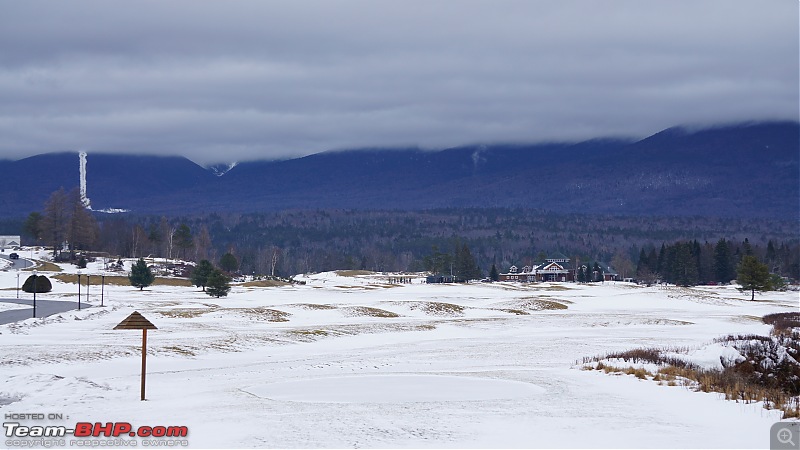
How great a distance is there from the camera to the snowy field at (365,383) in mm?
19891

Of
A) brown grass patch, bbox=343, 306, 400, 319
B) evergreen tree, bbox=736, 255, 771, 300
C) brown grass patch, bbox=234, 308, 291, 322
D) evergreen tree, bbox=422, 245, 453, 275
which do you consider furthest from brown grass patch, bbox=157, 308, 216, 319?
evergreen tree, bbox=422, 245, 453, 275

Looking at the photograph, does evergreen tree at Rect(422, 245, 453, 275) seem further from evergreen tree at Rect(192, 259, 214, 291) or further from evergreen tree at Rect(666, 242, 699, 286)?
evergreen tree at Rect(192, 259, 214, 291)

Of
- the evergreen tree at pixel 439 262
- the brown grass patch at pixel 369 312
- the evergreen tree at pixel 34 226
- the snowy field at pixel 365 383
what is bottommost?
the brown grass patch at pixel 369 312

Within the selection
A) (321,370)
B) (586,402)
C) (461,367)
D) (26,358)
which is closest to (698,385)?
(586,402)

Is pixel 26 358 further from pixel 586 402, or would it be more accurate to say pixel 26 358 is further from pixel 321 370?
pixel 586 402

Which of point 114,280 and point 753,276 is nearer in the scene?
point 753,276

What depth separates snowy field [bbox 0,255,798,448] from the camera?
19.9 meters

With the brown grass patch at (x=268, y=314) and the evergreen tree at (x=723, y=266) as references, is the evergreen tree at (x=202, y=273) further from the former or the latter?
the evergreen tree at (x=723, y=266)

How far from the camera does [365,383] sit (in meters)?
A: 29.3

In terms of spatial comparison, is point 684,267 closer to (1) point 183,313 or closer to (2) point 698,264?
(2) point 698,264

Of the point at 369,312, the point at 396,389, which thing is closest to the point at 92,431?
the point at 396,389

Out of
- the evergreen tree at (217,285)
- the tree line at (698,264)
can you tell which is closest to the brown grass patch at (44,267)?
the evergreen tree at (217,285)

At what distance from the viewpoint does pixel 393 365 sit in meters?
35.8

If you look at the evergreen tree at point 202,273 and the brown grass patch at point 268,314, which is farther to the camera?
the evergreen tree at point 202,273
